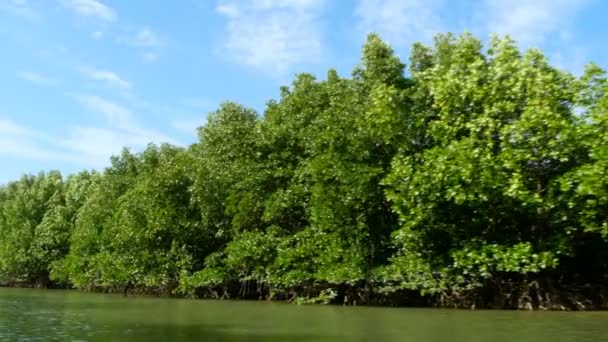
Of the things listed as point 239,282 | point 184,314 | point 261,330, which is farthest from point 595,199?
point 239,282

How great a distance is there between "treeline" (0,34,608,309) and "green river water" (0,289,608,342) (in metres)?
3.34

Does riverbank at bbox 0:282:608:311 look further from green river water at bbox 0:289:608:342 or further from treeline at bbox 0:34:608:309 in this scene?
green river water at bbox 0:289:608:342

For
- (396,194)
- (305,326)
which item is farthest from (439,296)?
(305,326)

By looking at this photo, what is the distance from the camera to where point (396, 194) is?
78.5ft

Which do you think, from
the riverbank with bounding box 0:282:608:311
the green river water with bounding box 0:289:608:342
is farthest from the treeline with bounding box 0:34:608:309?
the green river water with bounding box 0:289:608:342

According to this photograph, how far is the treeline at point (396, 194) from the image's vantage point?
851 inches

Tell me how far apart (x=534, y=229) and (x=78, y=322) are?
17.4m

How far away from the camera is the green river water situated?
14281 mm

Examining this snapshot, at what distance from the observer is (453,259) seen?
2386cm

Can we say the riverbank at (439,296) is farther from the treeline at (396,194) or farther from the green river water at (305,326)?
the green river water at (305,326)

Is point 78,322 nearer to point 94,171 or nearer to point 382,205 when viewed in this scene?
point 382,205

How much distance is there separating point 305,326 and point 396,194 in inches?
338

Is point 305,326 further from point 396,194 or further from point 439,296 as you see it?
point 439,296

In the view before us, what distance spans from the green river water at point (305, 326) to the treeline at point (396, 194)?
3343mm
